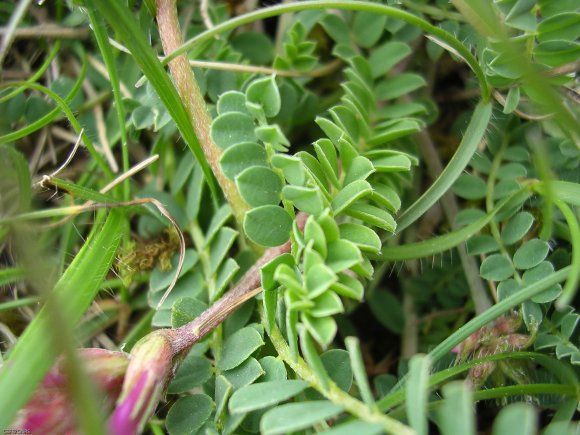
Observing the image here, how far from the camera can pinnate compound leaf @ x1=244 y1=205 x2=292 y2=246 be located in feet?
2.95

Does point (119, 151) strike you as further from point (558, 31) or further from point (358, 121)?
point (558, 31)

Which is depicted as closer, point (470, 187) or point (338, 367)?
point (338, 367)

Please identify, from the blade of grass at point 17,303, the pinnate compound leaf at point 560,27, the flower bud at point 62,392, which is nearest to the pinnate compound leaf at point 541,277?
the pinnate compound leaf at point 560,27

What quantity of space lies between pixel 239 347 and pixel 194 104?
39cm

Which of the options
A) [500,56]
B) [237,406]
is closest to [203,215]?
[237,406]

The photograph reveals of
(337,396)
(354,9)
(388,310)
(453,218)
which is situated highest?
(354,9)

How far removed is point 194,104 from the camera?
1.05 meters

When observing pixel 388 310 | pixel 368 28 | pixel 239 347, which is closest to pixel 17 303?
pixel 239 347

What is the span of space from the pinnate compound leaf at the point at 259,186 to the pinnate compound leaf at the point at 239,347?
0.62ft

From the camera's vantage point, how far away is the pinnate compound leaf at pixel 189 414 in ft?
2.98

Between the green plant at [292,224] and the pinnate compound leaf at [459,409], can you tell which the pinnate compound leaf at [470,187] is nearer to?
the green plant at [292,224]

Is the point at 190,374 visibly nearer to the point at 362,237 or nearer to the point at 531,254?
the point at 362,237

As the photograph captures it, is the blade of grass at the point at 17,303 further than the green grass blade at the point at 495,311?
Yes

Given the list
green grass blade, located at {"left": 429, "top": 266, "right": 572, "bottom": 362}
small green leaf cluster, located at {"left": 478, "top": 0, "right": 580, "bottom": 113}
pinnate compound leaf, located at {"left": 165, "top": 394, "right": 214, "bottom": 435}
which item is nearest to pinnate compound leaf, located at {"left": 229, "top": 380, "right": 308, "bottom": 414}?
pinnate compound leaf, located at {"left": 165, "top": 394, "right": 214, "bottom": 435}
